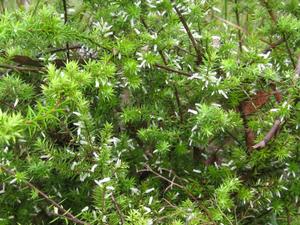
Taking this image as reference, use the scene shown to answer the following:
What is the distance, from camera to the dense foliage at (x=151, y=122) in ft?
4.99

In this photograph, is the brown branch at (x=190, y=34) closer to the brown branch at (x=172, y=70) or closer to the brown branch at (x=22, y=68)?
the brown branch at (x=172, y=70)

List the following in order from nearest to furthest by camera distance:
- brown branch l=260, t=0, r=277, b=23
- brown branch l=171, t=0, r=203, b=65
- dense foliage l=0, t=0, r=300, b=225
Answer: dense foliage l=0, t=0, r=300, b=225, brown branch l=171, t=0, r=203, b=65, brown branch l=260, t=0, r=277, b=23

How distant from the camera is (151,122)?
1764mm

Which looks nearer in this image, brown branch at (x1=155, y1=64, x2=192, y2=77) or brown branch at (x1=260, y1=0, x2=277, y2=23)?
brown branch at (x1=155, y1=64, x2=192, y2=77)

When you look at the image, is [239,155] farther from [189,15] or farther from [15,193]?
[15,193]

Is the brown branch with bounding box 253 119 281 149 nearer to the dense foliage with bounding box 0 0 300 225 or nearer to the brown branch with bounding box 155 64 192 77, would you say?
the dense foliage with bounding box 0 0 300 225

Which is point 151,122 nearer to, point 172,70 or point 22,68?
point 172,70

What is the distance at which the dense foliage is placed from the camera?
1520 millimetres

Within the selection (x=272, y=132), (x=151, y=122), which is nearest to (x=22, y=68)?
(x=151, y=122)

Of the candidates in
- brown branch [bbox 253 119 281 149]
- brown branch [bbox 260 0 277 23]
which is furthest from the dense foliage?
brown branch [bbox 260 0 277 23]

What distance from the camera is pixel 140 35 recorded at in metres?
1.66

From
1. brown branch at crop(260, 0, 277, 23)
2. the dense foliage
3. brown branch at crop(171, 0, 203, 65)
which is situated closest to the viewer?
the dense foliage

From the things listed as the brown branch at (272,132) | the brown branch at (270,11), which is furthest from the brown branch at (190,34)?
the brown branch at (270,11)

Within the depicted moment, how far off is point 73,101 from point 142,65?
313mm
